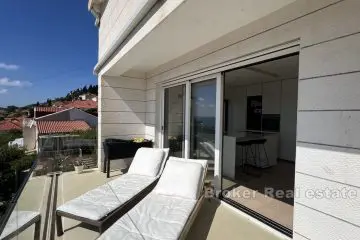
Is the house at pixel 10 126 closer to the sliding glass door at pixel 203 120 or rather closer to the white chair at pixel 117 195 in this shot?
the white chair at pixel 117 195

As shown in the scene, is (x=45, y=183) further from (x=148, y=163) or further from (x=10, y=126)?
(x=10, y=126)

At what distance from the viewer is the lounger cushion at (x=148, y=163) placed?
14.2ft

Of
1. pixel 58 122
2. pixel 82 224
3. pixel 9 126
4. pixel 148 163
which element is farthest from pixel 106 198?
pixel 9 126

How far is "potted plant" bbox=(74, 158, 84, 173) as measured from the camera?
590 cm

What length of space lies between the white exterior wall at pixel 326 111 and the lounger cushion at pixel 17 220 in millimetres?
3006

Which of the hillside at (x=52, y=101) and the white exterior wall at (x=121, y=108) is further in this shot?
the hillside at (x=52, y=101)

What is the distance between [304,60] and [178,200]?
243 cm

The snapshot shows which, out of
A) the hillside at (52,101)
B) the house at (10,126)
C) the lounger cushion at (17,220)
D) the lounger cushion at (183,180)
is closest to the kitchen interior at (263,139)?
the lounger cushion at (183,180)

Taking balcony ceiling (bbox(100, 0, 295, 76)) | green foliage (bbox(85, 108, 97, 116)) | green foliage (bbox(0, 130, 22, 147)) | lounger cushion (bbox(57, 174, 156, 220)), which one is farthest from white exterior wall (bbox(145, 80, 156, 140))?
green foliage (bbox(0, 130, 22, 147))

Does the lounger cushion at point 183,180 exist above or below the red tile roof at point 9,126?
above

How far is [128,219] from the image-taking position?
2607mm

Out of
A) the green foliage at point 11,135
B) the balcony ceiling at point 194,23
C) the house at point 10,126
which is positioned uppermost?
the balcony ceiling at point 194,23

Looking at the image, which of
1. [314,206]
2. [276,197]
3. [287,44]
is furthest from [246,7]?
[276,197]

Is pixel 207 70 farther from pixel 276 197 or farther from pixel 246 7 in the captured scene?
pixel 276 197
